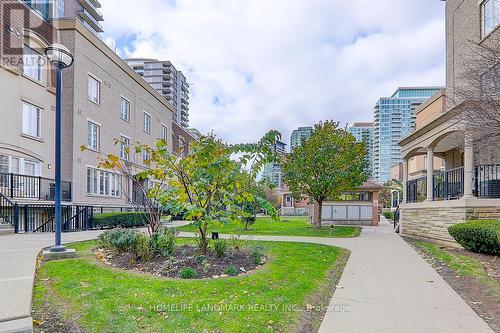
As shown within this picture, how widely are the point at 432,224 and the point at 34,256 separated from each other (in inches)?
517

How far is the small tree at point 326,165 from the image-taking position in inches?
691

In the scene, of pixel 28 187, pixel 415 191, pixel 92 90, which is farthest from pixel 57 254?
pixel 92 90

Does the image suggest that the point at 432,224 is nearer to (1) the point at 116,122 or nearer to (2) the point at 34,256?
(2) the point at 34,256

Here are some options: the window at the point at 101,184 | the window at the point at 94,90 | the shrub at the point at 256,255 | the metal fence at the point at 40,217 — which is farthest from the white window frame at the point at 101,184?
the shrub at the point at 256,255

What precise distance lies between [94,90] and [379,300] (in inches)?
857

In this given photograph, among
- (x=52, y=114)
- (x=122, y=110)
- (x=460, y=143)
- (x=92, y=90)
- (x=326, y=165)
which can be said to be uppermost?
(x=92, y=90)

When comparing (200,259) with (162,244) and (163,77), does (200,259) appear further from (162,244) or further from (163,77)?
(163,77)

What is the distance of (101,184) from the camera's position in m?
22.9

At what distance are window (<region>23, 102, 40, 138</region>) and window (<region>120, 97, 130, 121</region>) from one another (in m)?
7.85

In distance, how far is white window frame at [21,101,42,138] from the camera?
1762cm

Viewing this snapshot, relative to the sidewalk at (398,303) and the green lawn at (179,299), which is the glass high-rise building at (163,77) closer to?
the sidewalk at (398,303)

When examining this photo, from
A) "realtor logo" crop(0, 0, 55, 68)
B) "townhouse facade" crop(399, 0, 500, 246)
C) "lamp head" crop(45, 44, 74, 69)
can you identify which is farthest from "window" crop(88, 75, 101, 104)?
"townhouse facade" crop(399, 0, 500, 246)

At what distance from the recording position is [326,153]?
58.7 feet

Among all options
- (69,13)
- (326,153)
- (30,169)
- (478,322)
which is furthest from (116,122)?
(69,13)
